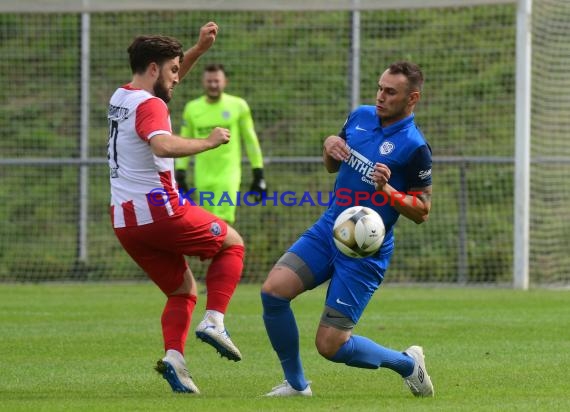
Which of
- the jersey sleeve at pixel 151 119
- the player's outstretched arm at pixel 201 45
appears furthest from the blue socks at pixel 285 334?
the player's outstretched arm at pixel 201 45

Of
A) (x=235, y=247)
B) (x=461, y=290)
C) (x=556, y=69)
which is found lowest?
(x=461, y=290)

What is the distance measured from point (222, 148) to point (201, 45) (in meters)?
6.67

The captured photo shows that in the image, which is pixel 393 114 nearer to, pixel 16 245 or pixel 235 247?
pixel 235 247

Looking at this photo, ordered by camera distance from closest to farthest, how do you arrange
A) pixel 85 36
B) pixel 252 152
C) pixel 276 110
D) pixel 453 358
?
pixel 453 358 → pixel 252 152 → pixel 85 36 → pixel 276 110

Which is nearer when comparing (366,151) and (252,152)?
(366,151)

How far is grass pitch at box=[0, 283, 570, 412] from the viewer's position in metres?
6.92

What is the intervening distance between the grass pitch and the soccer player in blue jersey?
0.23m

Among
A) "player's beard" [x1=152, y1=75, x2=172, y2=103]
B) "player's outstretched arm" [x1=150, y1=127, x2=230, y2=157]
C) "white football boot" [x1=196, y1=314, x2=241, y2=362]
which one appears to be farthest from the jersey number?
"white football boot" [x1=196, y1=314, x2=241, y2=362]

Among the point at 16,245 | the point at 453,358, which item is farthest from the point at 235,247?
the point at 16,245

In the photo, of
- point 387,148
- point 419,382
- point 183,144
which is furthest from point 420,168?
point 183,144

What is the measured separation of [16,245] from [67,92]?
258 centimetres

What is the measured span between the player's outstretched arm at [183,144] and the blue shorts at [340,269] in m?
0.84

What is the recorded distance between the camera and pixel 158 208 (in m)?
7.28

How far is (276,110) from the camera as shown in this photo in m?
18.9
